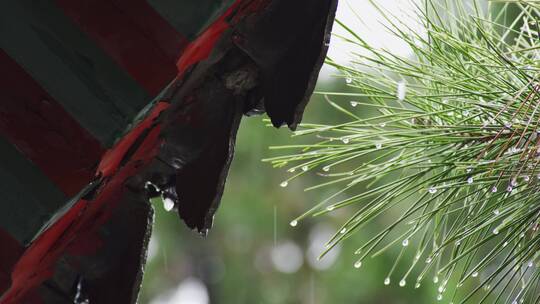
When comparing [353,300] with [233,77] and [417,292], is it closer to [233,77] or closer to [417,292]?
[417,292]

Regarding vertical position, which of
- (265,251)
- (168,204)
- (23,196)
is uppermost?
(23,196)

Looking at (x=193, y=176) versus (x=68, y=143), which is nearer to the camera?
(x=68, y=143)

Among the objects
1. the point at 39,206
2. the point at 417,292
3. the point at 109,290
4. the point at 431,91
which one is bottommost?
the point at 417,292

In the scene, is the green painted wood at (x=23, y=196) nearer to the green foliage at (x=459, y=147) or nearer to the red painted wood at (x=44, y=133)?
the red painted wood at (x=44, y=133)

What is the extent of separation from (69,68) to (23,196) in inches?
3.3

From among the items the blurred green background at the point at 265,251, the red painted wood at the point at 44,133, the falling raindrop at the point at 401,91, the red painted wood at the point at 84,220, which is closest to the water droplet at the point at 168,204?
the red painted wood at the point at 84,220

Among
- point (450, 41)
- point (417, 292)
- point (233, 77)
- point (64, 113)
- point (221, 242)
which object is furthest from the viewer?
point (221, 242)

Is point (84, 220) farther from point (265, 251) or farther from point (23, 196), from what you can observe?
point (265, 251)

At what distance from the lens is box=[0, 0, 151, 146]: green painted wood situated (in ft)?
1.80

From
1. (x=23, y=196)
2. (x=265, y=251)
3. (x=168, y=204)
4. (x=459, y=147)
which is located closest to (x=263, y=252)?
(x=265, y=251)

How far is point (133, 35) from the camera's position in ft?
1.83

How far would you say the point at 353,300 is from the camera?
431cm

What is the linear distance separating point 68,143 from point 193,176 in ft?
0.45

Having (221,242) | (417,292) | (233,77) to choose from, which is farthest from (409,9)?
(221,242)
